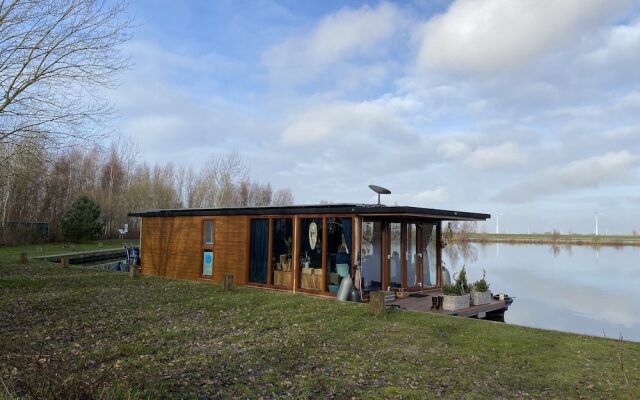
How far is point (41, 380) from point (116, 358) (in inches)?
81.3

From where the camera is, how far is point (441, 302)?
9500 mm

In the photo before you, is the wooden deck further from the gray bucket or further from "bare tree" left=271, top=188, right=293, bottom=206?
"bare tree" left=271, top=188, right=293, bottom=206

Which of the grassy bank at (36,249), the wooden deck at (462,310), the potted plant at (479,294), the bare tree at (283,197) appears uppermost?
the bare tree at (283,197)

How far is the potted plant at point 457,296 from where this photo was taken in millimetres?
9555

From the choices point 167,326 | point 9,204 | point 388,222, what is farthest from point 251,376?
point 9,204

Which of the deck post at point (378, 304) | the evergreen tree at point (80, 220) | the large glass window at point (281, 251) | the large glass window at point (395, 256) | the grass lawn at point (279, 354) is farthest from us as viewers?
the evergreen tree at point (80, 220)

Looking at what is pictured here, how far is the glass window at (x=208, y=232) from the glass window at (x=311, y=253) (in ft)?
11.0

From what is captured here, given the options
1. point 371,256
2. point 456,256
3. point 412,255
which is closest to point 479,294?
point 412,255

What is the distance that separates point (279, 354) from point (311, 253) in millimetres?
5473

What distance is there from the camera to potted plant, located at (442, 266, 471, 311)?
31.3 feet

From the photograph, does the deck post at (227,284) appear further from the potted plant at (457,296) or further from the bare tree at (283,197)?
the bare tree at (283,197)

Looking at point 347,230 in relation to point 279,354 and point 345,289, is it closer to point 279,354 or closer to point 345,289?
point 345,289

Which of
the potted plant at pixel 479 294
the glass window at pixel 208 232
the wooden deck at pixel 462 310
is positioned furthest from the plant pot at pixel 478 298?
the glass window at pixel 208 232

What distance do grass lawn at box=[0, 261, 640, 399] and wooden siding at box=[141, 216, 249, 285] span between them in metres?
3.48
